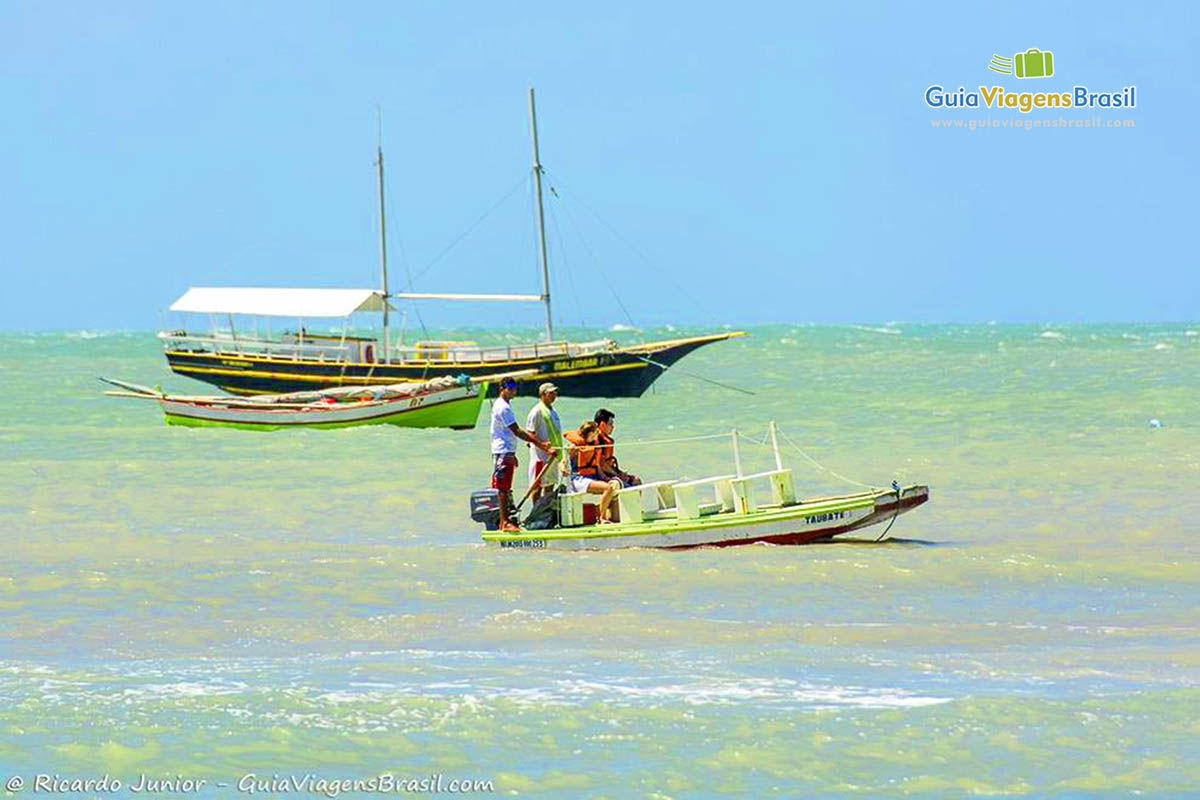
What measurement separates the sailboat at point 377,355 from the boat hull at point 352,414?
30.1 feet

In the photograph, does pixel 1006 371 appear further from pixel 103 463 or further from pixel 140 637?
pixel 140 637

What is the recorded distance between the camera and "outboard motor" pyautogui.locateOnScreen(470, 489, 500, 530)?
16031 millimetres

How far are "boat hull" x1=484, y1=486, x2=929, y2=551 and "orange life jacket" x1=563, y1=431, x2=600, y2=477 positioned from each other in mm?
508

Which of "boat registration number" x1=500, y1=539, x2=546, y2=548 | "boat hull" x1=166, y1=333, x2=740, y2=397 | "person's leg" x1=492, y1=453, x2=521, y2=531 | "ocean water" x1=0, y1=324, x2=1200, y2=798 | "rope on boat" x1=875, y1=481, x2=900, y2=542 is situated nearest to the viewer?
"ocean water" x1=0, y1=324, x2=1200, y2=798

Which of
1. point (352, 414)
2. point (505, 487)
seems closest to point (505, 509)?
point (505, 487)

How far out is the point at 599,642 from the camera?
11117mm

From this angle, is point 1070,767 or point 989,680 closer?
point 1070,767

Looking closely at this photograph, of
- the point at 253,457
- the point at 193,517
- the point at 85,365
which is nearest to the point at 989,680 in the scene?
the point at 193,517

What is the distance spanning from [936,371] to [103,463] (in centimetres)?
4543

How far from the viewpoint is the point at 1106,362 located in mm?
71500

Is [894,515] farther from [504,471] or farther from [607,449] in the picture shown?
[504,471]

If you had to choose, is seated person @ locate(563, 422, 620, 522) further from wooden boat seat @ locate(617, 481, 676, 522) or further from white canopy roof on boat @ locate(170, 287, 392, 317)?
white canopy roof on boat @ locate(170, 287, 392, 317)

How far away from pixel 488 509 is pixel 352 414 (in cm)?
1726

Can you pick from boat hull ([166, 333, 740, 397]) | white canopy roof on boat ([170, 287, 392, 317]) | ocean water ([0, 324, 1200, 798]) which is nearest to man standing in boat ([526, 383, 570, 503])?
ocean water ([0, 324, 1200, 798])
